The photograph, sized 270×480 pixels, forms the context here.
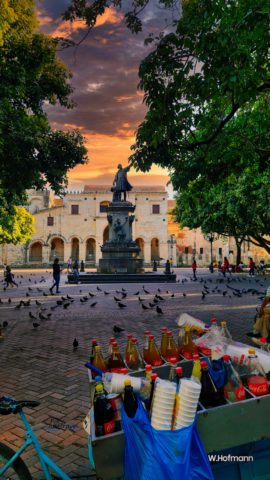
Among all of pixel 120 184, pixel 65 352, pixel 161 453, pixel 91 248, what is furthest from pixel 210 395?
pixel 91 248

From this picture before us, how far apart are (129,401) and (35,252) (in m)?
57.6

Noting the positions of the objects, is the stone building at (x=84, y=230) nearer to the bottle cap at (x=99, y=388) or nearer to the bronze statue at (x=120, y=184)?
the bronze statue at (x=120, y=184)

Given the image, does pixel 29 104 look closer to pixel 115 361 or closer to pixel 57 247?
pixel 115 361

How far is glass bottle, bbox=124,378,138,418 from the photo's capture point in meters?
2.08

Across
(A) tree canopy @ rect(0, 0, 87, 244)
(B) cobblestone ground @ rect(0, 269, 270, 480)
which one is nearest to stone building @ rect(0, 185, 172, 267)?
(B) cobblestone ground @ rect(0, 269, 270, 480)

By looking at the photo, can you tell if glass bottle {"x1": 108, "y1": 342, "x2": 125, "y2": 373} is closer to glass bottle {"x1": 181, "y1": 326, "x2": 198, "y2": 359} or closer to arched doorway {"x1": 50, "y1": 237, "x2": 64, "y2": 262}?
glass bottle {"x1": 181, "y1": 326, "x2": 198, "y2": 359}

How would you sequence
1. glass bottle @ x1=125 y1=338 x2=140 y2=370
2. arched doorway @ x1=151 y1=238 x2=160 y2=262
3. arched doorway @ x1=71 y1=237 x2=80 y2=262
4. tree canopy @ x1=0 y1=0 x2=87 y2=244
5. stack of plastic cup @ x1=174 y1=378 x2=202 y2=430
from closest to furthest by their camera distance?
stack of plastic cup @ x1=174 y1=378 x2=202 y2=430 < glass bottle @ x1=125 y1=338 x2=140 y2=370 < tree canopy @ x1=0 y1=0 x2=87 y2=244 < arched doorway @ x1=151 y1=238 x2=160 y2=262 < arched doorway @ x1=71 y1=237 x2=80 y2=262

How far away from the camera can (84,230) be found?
183ft

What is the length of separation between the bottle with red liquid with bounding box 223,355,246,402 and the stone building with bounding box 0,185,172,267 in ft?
169

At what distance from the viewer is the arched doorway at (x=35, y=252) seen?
5603 cm

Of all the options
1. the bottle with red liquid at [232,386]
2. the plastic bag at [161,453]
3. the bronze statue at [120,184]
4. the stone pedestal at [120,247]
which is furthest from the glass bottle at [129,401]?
the bronze statue at [120,184]

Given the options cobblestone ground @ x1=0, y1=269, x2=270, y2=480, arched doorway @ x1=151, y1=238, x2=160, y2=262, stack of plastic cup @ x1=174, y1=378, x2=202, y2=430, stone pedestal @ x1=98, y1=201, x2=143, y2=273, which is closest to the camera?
stack of plastic cup @ x1=174, y1=378, x2=202, y2=430

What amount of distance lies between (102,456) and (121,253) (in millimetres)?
22835

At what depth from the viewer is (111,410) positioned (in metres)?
2.16
